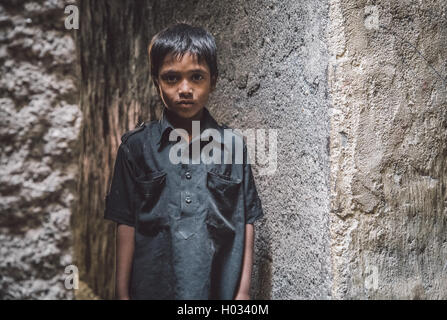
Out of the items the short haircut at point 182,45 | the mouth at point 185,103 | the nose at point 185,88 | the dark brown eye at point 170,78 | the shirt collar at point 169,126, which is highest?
the short haircut at point 182,45

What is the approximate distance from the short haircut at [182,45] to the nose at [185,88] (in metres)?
0.06

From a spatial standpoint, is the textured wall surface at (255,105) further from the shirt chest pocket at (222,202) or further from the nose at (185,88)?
the nose at (185,88)

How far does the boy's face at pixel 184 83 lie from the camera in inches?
39.0

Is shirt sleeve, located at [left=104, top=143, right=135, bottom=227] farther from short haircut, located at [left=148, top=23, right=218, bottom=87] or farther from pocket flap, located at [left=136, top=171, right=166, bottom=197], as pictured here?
short haircut, located at [left=148, top=23, right=218, bottom=87]

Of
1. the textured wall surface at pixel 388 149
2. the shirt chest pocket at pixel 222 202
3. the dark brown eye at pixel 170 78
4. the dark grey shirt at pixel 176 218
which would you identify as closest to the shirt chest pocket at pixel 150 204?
the dark grey shirt at pixel 176 218

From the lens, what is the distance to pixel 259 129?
125 cm

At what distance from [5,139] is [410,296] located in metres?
0.99

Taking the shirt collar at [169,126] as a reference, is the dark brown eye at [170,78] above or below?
above

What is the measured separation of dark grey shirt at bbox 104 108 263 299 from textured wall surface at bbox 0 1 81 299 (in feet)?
0.59

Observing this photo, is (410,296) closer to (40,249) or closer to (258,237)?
(258,237)

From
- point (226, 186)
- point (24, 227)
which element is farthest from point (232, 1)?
point (24, 227)

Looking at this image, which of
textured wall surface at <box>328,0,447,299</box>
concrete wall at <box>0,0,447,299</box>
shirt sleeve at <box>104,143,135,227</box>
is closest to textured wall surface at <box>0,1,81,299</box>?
concrete wall at <box>0,0,447,299</box>

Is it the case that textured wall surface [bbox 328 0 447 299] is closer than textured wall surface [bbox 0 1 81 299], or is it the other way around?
textured wall surface [bbox 0 1 81 299]

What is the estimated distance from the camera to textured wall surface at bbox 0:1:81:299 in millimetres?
816
